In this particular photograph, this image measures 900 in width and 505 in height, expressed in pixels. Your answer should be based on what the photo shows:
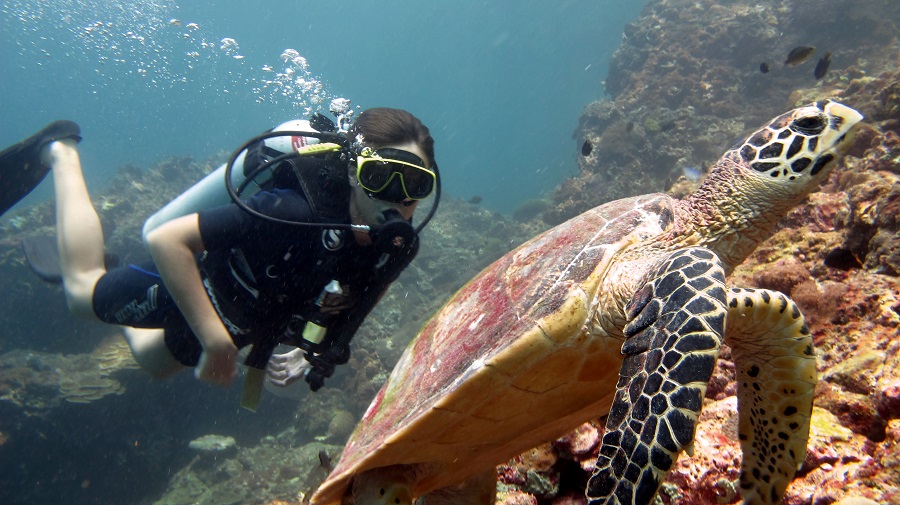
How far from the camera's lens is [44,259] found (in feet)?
16.9

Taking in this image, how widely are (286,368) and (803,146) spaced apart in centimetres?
398

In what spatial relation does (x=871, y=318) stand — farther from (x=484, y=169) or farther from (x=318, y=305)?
(x=484, y=169)

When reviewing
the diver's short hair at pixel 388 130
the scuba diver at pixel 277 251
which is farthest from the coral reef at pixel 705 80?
the scuba diver at pixel 277 251

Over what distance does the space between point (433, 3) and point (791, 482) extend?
3919 inches

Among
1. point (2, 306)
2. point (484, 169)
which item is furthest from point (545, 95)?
point (2, 306)

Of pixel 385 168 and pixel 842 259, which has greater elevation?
pixel 385 168

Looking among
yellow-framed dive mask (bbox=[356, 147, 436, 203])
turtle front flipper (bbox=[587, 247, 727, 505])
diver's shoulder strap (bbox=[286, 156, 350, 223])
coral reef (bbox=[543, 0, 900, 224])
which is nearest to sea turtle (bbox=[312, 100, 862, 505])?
turtle front flipper (bbox=[587, 247, 727, 505])

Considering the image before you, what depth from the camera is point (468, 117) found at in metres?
137

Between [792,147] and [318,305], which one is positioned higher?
[792,147]

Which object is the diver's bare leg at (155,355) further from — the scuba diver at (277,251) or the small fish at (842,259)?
the small fish at (842,259)

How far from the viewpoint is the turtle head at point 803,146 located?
6.32 ft

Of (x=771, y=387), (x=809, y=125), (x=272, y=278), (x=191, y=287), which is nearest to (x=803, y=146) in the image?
(x=809, y=125)

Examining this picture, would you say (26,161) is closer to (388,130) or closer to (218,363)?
(218,363)

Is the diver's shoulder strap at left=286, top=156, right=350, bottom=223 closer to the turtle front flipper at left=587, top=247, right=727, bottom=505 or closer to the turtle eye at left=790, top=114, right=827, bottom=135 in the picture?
the turtle front flipper at left=587, top=247, right=727, bottom=505
